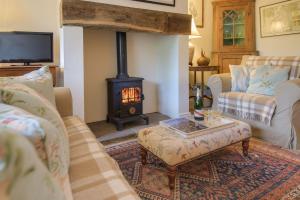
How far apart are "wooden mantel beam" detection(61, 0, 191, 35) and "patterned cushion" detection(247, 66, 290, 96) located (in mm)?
1091

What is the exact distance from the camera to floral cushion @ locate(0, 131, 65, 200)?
0.33 meters

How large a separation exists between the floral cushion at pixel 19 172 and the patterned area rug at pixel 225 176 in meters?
1.20

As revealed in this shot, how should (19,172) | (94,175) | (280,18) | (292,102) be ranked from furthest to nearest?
(280,18) < (292,102) < (94,175) < (19,172)

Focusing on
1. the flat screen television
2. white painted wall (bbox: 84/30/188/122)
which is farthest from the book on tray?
the flat screen television

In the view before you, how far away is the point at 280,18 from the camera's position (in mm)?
3805

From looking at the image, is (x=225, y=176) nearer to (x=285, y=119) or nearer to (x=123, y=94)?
(x=285, y=119)

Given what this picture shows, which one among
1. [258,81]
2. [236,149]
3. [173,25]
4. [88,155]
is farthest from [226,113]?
[88,155]

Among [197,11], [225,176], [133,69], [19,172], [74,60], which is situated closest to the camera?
[19,172]

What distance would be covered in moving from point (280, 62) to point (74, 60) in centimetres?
245

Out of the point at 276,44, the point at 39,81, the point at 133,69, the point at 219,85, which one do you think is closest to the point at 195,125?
the point at 39,81

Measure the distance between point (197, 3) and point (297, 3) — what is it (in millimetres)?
1607

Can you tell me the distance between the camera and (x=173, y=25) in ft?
10.0

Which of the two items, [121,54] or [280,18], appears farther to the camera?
[280,18]

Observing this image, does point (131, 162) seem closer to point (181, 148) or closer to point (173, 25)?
point (181, 148)
